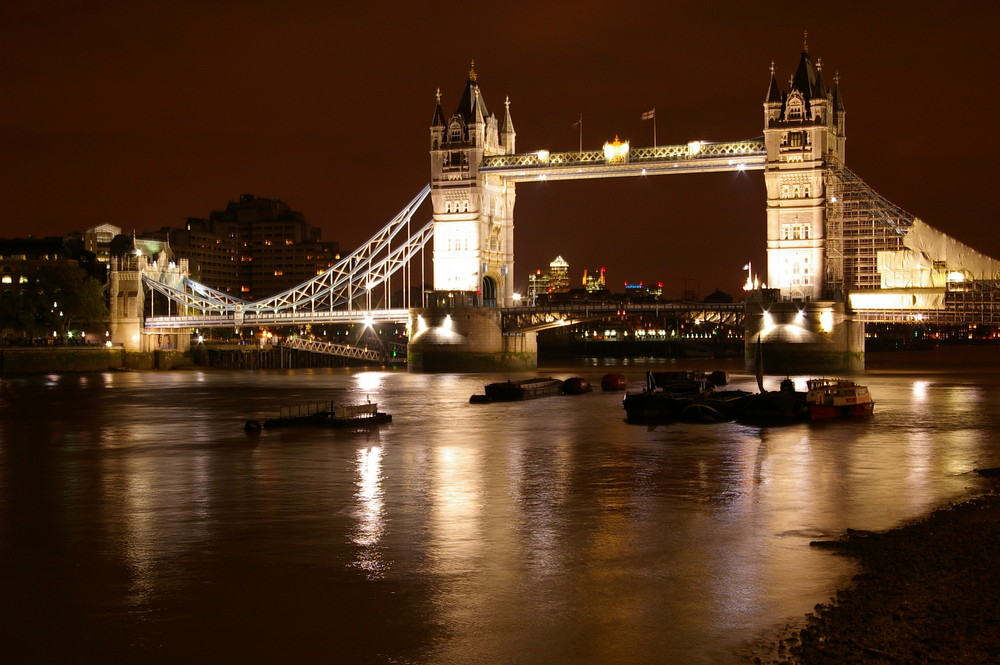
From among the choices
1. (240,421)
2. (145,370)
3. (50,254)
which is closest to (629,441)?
(240,421)

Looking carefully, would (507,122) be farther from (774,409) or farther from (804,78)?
(774,409)

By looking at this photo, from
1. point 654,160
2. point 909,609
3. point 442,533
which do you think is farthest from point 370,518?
point 654,160

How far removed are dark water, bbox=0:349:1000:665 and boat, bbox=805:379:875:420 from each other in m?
1.13

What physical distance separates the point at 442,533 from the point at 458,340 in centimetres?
4979

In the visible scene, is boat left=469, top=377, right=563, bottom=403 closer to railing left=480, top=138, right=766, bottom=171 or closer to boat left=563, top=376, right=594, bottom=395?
boat left=563, top=376, right=594, bottom=395

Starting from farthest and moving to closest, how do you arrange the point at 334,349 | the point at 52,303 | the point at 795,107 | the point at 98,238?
the point at 98,238 → the point at 334,349 → the point at 52,303 → the point at 795,107

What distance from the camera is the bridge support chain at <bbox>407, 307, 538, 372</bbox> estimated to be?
65.6 meters

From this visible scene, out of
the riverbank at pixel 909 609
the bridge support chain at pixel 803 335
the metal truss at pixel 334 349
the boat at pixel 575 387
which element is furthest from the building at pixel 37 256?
the riverbank at pixel 909 609

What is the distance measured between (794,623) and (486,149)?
56923 millimetres

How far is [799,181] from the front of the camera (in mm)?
58812

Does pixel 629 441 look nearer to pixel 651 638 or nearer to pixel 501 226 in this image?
pixel 651 638

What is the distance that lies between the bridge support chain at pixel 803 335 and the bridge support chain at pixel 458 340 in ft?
49.4

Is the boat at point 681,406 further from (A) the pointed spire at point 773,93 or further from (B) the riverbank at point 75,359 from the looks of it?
(B) the riverbank at point 75,359

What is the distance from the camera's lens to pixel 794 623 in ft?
37.5
